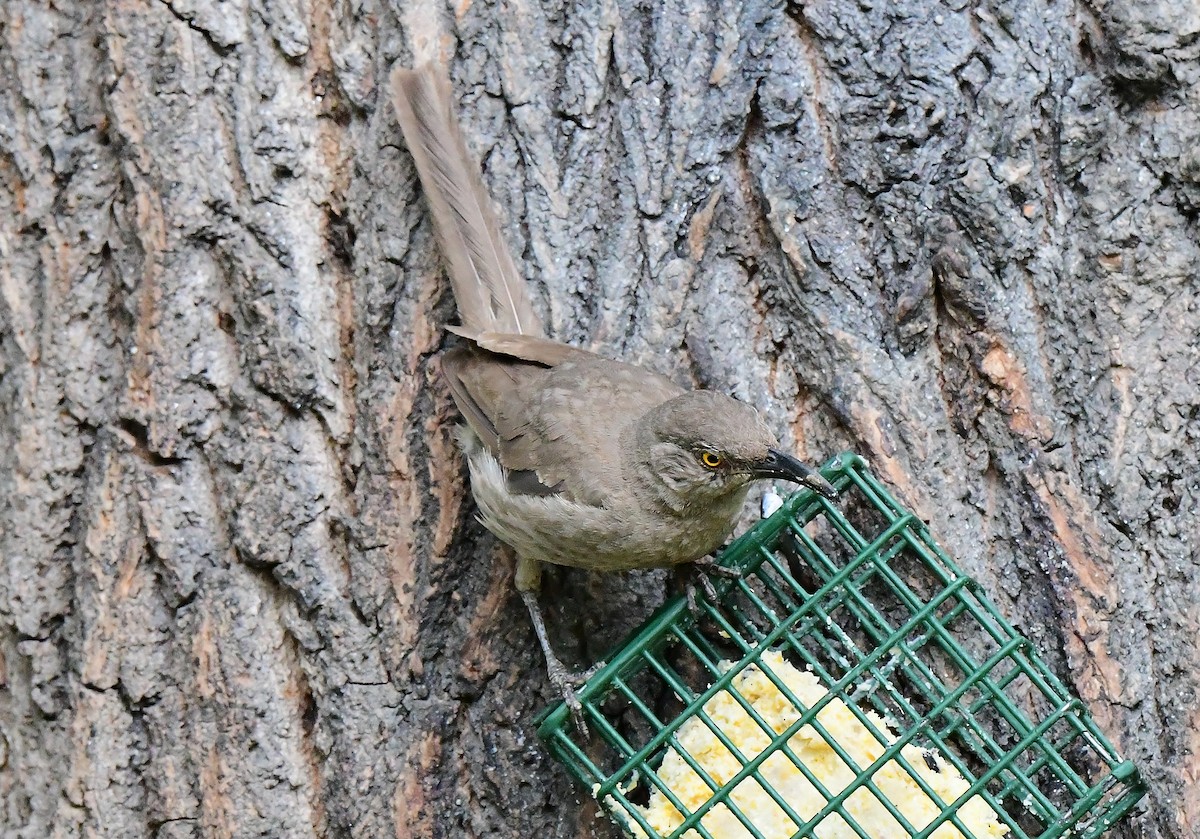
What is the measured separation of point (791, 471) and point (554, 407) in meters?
0.81

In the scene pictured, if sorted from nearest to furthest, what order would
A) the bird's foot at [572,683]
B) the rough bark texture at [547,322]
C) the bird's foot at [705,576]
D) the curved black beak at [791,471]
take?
the curved black beak at [791,471]
the bird's foot at [572,683]
the bird's foot at [705,576]
the rough bark texture at [547,322]

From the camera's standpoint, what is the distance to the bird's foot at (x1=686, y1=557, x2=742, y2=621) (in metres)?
3.70

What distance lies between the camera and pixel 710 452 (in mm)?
3590

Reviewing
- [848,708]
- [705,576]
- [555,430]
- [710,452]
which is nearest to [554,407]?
[555,430]

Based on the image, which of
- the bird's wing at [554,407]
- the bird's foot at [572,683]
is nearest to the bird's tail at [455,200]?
the bird's wing at [554,407]

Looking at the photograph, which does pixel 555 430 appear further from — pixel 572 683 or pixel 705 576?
pixel 572 683

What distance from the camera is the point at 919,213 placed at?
3.86 m

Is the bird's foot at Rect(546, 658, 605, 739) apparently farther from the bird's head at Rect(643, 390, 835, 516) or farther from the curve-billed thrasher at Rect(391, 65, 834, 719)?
the bird's head at Rect(643, 390, 835, 516)

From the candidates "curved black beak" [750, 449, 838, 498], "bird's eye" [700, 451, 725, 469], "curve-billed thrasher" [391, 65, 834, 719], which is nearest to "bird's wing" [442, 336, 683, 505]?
"curve-billed thrasher" [391, 65, 834, 719]

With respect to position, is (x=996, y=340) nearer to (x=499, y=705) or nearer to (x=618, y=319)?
(x=618, y=319)

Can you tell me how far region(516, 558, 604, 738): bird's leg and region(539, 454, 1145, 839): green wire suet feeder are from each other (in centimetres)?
5

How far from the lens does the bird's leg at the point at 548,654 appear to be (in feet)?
11.9

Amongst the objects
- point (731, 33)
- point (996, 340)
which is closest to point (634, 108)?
point (731, 33)

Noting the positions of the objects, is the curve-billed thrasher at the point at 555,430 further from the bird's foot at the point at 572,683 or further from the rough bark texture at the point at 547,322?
the rough bark texture at the point at 547,322
